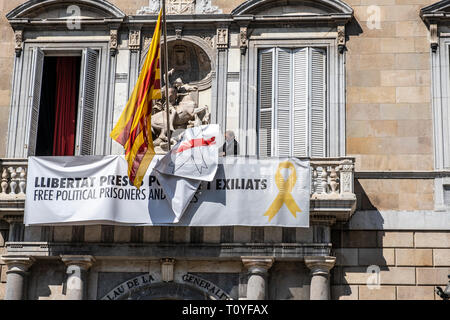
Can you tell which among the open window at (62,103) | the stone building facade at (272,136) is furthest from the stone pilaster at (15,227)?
the open window at (62,103)

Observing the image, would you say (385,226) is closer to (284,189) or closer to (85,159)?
(284,189)

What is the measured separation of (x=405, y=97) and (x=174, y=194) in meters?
6.29

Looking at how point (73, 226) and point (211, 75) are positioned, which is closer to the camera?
point (73, 226)

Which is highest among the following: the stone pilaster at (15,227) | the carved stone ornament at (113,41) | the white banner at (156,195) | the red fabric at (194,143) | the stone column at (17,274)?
the carved stone ornament at (113,41)

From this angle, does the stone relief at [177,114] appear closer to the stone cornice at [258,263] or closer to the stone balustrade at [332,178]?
the stone balustrade at [332,178]

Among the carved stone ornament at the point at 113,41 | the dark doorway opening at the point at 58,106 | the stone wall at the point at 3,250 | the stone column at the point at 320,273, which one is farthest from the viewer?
the dark doorway opening at the point at 58,106

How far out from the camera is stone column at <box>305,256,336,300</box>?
89.6ft

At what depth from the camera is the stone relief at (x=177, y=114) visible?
29.5m

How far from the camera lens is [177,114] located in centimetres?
2972

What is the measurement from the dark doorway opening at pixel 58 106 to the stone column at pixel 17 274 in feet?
11.6

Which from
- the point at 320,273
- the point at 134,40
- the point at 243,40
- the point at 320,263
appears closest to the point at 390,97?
the point at 243,40

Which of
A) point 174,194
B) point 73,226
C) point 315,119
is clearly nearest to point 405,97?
point 315,119

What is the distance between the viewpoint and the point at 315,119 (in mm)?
29625
